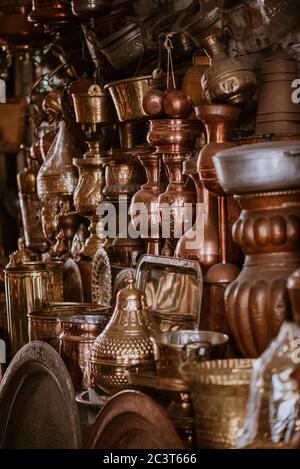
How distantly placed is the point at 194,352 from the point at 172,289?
82cm

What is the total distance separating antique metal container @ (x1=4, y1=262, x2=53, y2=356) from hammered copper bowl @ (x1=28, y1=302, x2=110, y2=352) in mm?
323

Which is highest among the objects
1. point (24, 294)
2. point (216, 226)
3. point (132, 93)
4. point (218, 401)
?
point (132, 93)

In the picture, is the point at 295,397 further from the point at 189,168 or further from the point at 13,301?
the point at 13,301

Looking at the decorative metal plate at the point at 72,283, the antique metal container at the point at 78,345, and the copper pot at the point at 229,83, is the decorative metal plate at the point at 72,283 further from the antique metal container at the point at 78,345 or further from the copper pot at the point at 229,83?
the copper pot at the point at 229,83

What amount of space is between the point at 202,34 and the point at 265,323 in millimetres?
1172

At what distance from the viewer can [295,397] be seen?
5.69 feet

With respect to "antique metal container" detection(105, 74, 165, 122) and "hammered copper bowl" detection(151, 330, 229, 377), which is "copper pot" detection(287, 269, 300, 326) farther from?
"antique metal container" detection(105, 74, 165, 122)

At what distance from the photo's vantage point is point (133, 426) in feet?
6.40

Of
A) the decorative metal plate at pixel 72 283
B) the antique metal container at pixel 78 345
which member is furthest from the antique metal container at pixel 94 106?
the antique metal container at pixel 78 345

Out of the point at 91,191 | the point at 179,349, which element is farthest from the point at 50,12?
the point at 179,349

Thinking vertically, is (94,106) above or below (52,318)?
above

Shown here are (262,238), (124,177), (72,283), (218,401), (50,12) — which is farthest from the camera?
(50,12)

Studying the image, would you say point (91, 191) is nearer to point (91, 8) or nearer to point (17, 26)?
point (91, 8)
